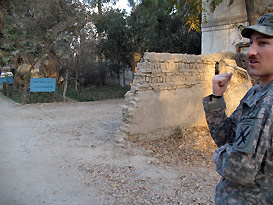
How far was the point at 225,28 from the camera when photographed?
36.1 feet

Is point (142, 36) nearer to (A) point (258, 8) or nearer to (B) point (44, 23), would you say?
(B) point (44, 23)

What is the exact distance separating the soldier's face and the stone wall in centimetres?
464

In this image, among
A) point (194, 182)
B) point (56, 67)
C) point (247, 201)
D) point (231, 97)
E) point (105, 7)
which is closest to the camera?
point (247, 201)

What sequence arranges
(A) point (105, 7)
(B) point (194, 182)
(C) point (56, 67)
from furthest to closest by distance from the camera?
(C) point (56, 67) → (A) point (105, 7) → (B) point (194, 182)

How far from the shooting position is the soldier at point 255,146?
1117mm

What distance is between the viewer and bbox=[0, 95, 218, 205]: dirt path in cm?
373

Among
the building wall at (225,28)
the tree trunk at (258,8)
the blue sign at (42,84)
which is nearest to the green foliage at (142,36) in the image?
the building wall at (225,28)

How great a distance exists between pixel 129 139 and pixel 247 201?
488 centimetres

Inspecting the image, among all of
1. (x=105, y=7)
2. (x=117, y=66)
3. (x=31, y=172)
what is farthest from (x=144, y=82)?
(x=117, y=66)

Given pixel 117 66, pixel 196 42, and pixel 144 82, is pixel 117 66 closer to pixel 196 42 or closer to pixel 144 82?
pixel 196 42

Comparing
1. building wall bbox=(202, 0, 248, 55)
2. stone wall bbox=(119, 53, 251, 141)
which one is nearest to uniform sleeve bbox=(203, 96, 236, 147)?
stone wall bbox=(119, 53, 251, 141)

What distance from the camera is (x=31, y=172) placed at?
4668 millimetres

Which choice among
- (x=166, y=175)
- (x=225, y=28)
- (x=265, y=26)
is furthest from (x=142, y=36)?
(x=265, y=26)

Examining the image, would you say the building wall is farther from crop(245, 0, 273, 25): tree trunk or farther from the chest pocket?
the chest pocket
